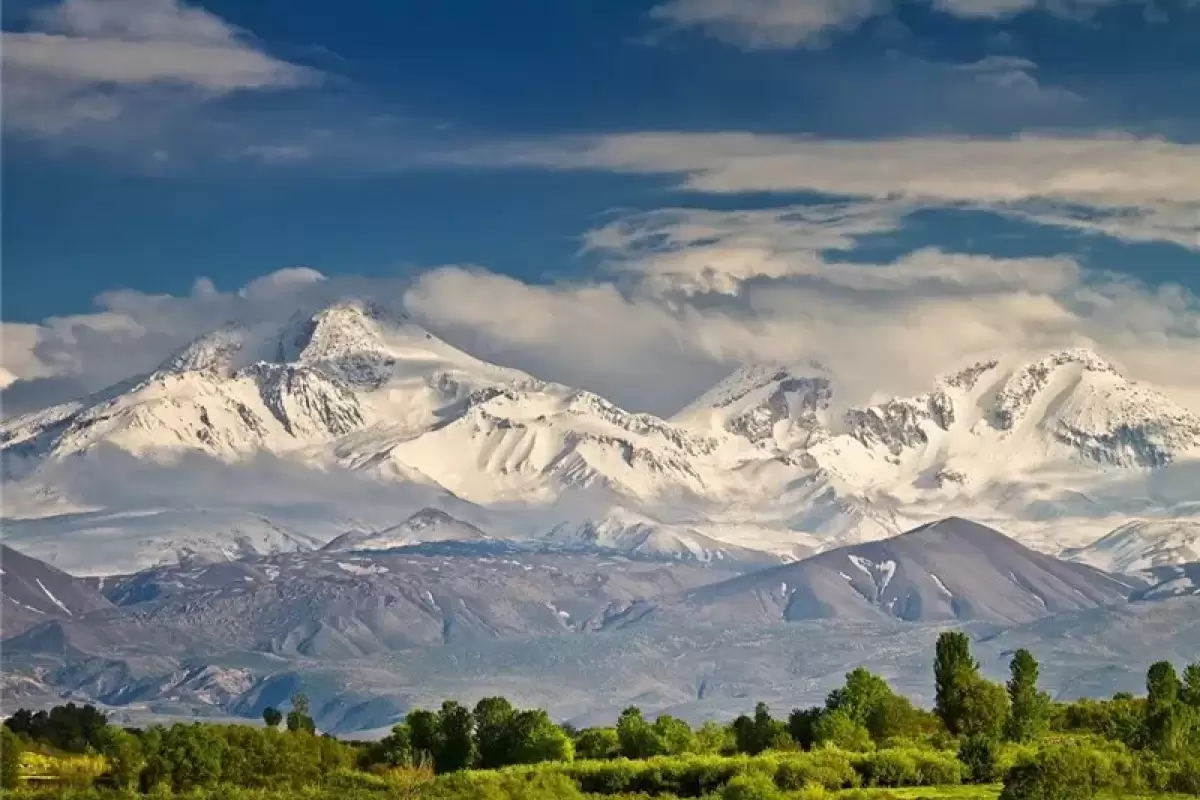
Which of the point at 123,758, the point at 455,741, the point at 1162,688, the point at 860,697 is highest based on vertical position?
the point at 860,697

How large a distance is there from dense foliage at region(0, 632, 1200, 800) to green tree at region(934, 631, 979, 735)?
0.61 ft

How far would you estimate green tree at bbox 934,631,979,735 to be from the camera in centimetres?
15788

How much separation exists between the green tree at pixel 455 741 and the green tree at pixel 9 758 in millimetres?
28434

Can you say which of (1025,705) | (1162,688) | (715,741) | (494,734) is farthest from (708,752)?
(1162,688)

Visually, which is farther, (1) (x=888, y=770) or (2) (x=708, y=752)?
(2) (x=708, y=752)

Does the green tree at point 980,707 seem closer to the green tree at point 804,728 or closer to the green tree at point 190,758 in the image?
the green tree at point 804,728

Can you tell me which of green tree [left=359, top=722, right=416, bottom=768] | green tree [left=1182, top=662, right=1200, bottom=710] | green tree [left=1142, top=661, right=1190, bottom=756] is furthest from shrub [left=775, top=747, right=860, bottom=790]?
green tree [left=1182, top=662, right=1200, bottom=710]

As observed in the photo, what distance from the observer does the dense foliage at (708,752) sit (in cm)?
11319

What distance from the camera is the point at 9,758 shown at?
13288 centimetres

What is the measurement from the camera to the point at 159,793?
378 ft

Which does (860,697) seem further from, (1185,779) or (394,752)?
(1185,779)

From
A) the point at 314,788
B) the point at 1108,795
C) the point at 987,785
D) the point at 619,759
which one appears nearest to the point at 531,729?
the point at 619,759

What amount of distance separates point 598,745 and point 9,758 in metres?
40.1

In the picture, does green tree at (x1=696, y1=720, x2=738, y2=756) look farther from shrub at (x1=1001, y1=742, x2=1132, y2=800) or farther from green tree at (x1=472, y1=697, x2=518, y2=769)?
shrub at (x1=1001, y1=742, x2=1132, y2=800)
